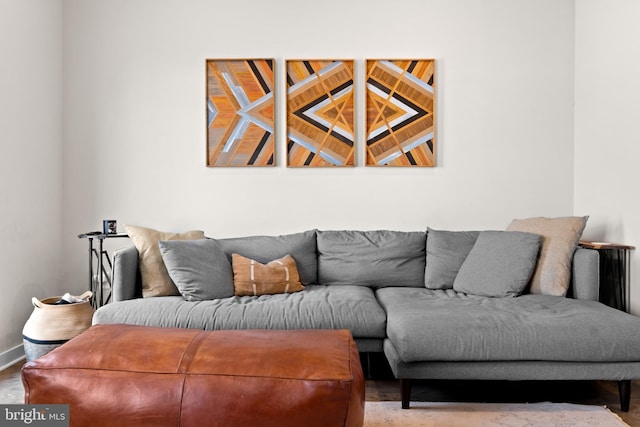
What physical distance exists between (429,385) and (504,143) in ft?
6.53

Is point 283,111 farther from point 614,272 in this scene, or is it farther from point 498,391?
point 614,272

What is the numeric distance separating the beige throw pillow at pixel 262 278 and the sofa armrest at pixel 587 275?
169 cm

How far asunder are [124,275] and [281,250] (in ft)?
3.34

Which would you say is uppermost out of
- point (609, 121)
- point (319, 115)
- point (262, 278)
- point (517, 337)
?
point (319, 115)

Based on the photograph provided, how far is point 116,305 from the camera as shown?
3.02 meters

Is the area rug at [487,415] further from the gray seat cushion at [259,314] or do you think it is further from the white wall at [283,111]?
the white wall at [283,111]

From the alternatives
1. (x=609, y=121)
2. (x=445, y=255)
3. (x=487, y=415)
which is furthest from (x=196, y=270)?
(x=609, y=121)

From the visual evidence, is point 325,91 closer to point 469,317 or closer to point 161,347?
point 469,317

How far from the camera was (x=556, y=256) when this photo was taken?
3248mm

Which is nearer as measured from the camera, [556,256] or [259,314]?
[259,314]

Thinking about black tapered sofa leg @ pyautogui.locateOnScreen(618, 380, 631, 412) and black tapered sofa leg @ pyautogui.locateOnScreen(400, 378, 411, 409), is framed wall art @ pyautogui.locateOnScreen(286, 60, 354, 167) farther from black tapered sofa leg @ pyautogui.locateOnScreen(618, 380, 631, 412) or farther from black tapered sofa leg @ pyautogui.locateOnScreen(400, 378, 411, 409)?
black tapered sofa leg @ pyautogui.locateOnScreen(618, 380, 631, 412)

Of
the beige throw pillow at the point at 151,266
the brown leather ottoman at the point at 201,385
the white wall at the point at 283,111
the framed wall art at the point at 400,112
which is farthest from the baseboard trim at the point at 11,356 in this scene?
the framed wall art at the point at 400,112

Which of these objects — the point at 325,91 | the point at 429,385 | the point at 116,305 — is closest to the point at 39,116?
the point at 116,305

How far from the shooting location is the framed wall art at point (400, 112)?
13.2 feet
